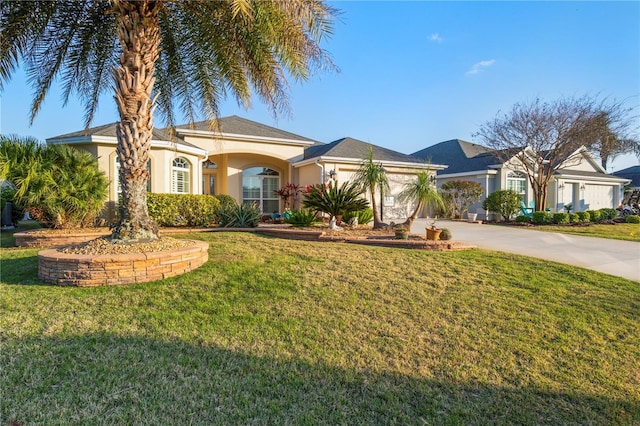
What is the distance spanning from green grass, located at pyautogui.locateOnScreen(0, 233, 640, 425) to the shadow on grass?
0.05 feet

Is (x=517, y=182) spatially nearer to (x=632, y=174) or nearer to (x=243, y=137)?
(x=243, y=137)

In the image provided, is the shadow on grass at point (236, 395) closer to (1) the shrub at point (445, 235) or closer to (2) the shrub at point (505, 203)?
(1) the shrub at point (445, 235)

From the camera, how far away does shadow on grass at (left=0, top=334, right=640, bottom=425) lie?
2.80 metres

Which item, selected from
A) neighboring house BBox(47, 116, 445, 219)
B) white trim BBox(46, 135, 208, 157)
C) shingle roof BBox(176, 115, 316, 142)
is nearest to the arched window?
neighboring house BBox(47, 116, 445, 219)

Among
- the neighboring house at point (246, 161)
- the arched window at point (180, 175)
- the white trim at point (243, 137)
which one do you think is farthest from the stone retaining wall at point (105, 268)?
the white trim at point (243, 137)

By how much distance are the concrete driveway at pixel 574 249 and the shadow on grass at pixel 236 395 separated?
5910 mm

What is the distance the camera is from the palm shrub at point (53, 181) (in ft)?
31.0

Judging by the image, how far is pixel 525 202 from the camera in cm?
2300

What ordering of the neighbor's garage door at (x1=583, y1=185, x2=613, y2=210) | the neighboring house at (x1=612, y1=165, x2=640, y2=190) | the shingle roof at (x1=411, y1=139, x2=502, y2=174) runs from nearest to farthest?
the shingle roof at (x1=411, y1=139, x2=502, y2=174), the neighbor's garage door at (x1=583, y1=185, x2=613, y2=210), the neighboring house at (x1=612, y1=165, x2=640, y2=190)

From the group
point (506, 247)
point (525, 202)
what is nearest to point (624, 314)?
point (506, 247)

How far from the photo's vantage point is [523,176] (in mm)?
22328

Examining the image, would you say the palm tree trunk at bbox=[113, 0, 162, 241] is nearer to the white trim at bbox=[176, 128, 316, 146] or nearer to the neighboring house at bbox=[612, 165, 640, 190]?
the white trim at bbox=[176, 128, 316, 146]

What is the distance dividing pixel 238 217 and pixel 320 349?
9352 mm

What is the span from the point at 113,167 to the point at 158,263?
9111 millimetres
